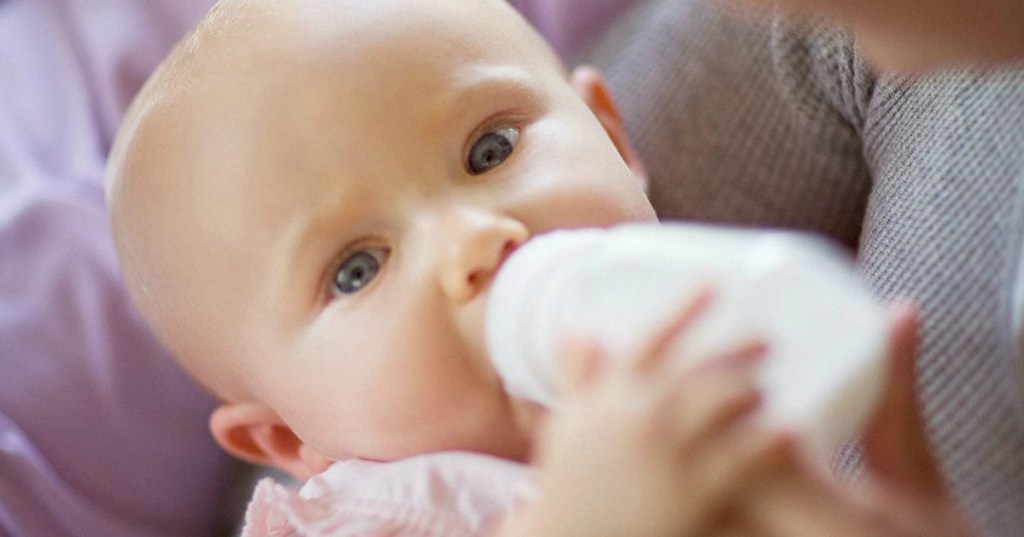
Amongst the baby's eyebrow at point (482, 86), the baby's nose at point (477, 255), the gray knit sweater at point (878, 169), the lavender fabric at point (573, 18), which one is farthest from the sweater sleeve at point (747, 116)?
the baby's nose at point (477, 255)

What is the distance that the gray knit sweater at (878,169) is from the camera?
75 centimetres

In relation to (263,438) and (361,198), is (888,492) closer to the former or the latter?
(361,198)

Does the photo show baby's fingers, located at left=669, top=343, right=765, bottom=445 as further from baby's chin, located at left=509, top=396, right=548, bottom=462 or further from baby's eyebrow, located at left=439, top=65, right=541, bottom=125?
baby's eyebrow, located at left=439, top=65, right=541, bottom=125

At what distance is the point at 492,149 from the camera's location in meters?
0.90

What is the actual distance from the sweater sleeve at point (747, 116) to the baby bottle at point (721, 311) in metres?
0.45

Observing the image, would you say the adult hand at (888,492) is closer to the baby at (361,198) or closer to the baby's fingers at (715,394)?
the baby's fingers at (715,394)

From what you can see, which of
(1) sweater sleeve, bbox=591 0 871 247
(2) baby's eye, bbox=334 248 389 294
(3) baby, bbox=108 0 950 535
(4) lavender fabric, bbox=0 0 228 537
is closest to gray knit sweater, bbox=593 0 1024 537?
(1) sweater sleeve, bbox=591 0 871 247

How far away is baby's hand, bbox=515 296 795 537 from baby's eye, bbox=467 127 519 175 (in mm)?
325

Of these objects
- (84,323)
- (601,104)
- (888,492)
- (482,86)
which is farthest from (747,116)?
(84,323)

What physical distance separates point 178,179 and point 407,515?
0.35 meters

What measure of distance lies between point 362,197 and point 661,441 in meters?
0.38

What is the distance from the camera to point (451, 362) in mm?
787

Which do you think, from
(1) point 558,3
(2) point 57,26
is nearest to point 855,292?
(1) point 558,3

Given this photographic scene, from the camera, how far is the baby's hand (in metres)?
0.55
